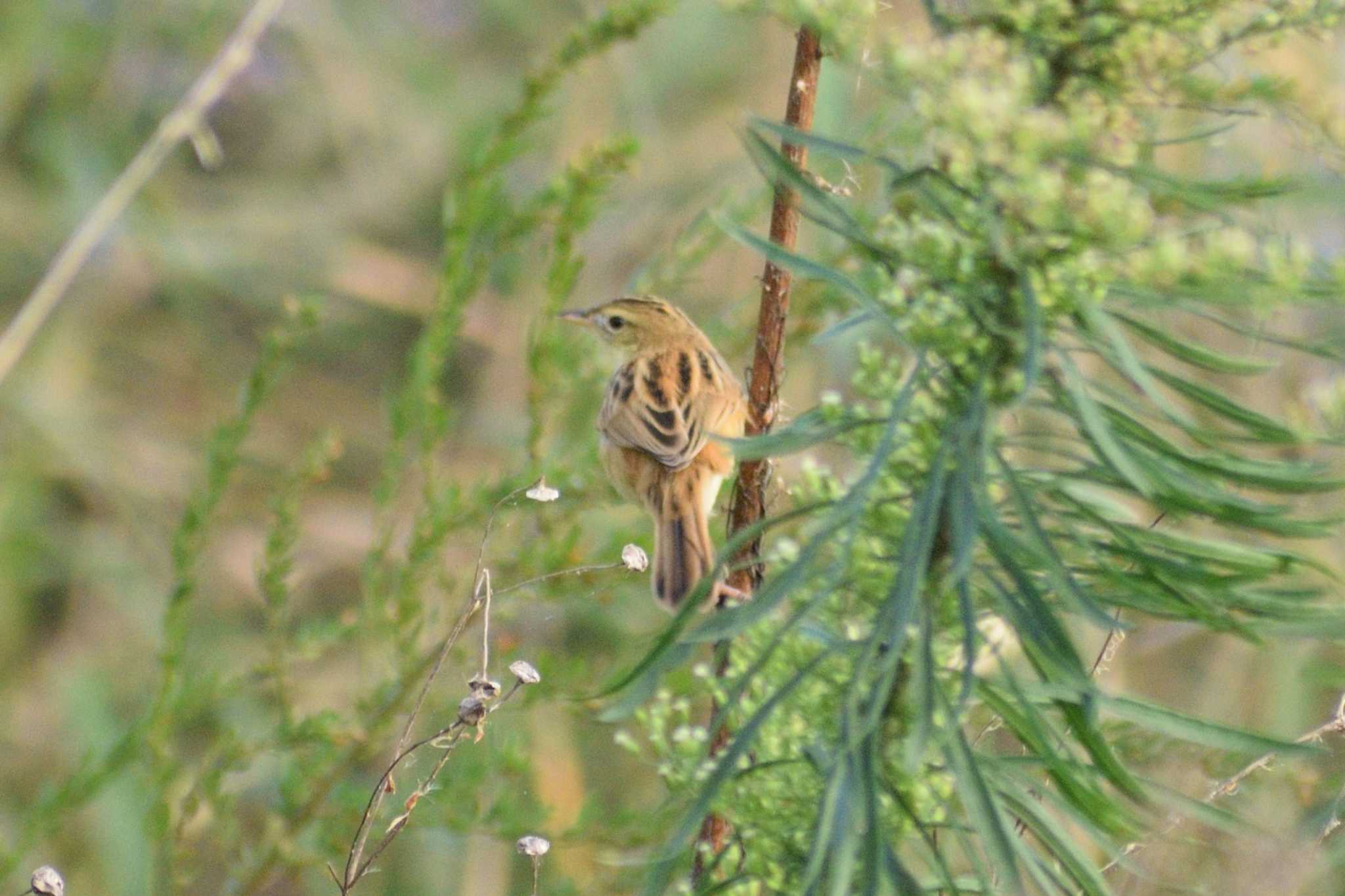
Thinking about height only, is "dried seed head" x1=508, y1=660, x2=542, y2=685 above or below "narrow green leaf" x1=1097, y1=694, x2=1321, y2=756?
above

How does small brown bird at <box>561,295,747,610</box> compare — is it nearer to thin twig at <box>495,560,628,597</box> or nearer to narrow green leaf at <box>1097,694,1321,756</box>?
thin twig at <box>495,560,628,597</box>

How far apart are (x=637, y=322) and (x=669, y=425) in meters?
0.60

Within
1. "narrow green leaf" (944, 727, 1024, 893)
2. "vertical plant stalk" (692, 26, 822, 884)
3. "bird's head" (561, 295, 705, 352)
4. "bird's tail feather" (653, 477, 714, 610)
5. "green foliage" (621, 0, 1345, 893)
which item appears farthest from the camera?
"bird's head" (561, 295, 705, 352)

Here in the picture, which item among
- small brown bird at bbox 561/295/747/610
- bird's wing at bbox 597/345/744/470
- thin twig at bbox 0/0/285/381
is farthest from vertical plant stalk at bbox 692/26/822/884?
bird's wing at bbox 597/345/744/470

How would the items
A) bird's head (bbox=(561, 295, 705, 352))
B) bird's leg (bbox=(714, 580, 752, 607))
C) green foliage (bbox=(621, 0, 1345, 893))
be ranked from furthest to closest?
1. bird's head (bbox=(561, 295, 705, 352))
2. bird's leg (bbox=(714, 580, 752, 607))
3. green foliage (bbox=(621, 0, 1345, 893))

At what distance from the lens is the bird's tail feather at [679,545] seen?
8.84ft

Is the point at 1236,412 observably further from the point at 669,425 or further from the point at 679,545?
the point at 669,425

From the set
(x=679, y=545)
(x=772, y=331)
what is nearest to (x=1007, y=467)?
(x=772, y=331)

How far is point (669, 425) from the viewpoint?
130 inches

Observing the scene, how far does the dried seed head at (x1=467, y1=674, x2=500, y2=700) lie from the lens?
1730 mm

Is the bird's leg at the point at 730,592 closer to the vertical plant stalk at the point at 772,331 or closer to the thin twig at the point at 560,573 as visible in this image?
the vertical plant stalk at the point at 772,331

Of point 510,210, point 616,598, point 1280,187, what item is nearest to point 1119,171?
point 1280,187

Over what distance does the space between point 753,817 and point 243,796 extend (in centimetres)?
366

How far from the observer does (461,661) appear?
269 cm
